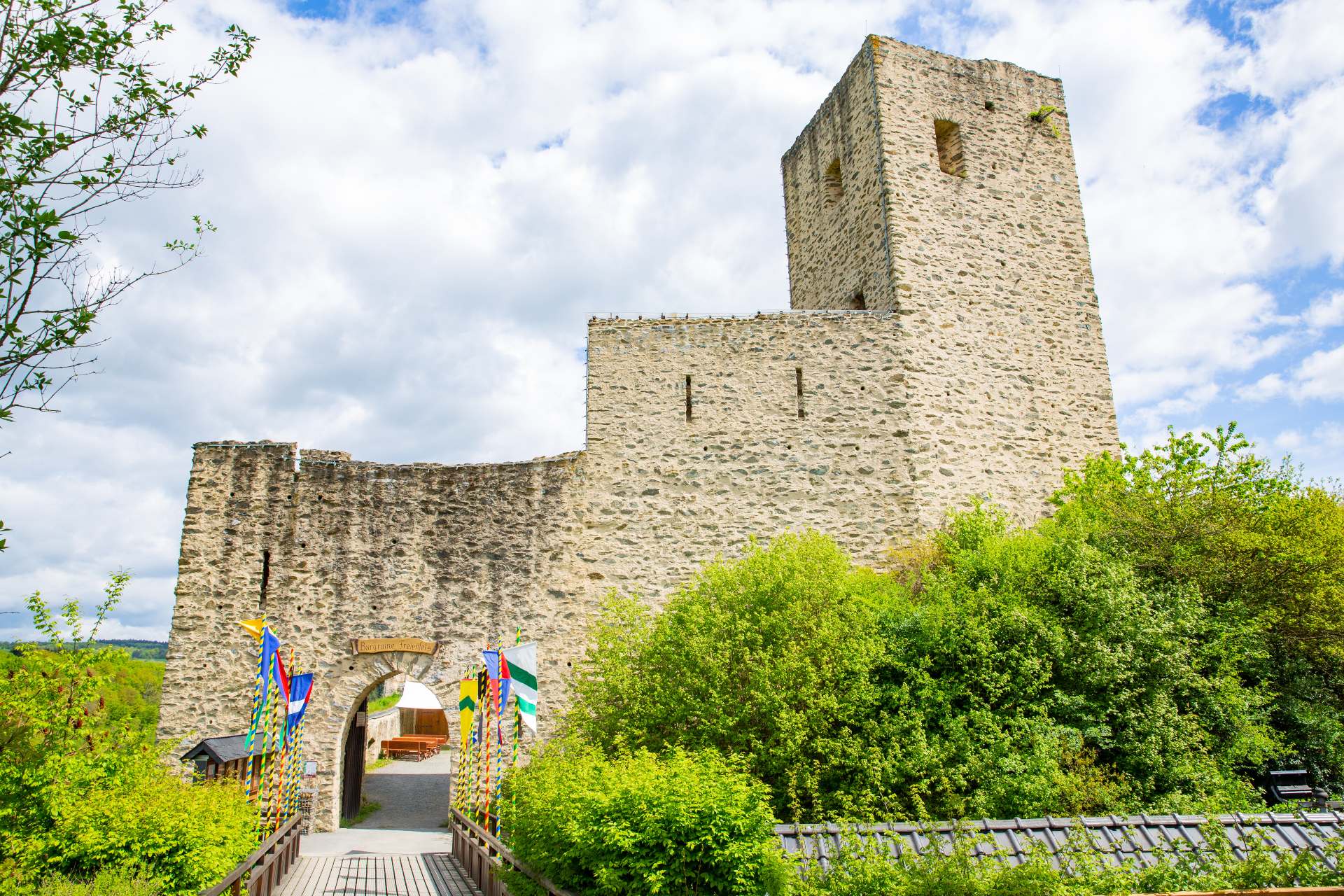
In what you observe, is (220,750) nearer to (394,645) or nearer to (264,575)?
(394,645)

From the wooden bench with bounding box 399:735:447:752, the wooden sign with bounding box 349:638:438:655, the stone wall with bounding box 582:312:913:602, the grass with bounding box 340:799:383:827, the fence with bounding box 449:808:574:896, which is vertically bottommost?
the grass with bounding box 340:799:383:827

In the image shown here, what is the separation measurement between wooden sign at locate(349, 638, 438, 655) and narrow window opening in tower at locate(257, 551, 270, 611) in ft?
5.50

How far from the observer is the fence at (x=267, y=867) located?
8.21 metres

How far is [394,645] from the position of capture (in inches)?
541

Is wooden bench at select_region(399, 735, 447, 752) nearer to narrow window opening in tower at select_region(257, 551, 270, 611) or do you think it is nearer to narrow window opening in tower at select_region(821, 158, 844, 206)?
narrow window opening in tower at select_region(257, 551, 270, 611)

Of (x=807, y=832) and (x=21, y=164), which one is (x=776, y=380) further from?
(x=21, y=164)

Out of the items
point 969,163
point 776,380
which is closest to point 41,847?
point 776,380

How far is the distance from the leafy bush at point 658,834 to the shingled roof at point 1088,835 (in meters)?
0.33

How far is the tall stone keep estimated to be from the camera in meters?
14.8

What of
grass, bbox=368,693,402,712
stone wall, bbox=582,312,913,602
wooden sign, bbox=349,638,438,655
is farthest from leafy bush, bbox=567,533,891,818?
grass, bbox=368,693,402,712

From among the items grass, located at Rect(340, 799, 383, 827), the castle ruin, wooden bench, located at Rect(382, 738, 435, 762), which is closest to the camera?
the castle ruin

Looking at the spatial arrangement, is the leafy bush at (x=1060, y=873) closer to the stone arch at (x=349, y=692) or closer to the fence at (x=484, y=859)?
the fence at (x=484, y=859)

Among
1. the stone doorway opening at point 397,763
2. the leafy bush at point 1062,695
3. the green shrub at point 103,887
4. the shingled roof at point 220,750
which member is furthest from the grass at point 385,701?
the leafy bush at point 1062,695

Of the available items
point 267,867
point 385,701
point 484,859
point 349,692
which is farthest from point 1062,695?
point 385,701
